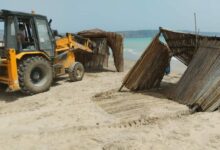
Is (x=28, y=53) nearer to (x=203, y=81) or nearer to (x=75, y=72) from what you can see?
(x=75, y=72)

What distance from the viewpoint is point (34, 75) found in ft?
33.9

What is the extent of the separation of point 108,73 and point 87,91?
404 cm

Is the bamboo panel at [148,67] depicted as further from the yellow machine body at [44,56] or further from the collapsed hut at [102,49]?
the collapsed hut at [102,49]

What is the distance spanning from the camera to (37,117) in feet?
25.3

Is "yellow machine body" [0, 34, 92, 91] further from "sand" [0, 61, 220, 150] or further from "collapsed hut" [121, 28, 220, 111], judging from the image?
"collapsed hut" [121, 28, 220, 111]

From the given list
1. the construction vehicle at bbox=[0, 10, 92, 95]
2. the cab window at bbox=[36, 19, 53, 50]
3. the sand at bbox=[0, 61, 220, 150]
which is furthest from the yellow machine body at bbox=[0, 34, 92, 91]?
the sand at bbox=[0, 61, 220, 150]

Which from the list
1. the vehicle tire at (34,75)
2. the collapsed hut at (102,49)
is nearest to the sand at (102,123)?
the vehicle tire at (34,75)

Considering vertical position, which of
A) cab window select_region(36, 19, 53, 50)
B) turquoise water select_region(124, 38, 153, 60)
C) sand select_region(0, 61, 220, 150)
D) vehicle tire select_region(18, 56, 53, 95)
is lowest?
turquoise water select_region(124, 38, 153, 60)

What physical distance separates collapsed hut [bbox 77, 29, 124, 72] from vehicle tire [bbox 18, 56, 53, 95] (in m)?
4.59

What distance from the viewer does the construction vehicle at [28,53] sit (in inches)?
382

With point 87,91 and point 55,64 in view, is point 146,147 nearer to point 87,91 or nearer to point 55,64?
point 87,91

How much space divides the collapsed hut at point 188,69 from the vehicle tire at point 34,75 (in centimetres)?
251

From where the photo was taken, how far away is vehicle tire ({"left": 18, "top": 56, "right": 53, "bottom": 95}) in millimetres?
9766

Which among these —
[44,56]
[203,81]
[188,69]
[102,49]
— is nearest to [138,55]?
[102,49]
